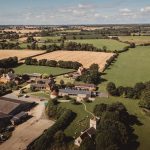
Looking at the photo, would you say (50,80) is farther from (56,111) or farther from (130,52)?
(130,52)

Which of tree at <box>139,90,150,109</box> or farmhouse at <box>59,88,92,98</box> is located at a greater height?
tree at <box>139,90,150,109</box>

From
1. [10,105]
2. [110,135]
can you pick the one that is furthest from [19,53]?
[110,135]

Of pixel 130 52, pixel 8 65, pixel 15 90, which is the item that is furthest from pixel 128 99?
pixel 130 52

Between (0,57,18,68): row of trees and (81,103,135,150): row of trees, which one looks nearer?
(81,103,135,150): row of trees

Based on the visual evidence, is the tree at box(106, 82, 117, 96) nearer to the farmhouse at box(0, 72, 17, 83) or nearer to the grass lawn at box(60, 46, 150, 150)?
the grass lawn at box(60, 46, 150, 150)

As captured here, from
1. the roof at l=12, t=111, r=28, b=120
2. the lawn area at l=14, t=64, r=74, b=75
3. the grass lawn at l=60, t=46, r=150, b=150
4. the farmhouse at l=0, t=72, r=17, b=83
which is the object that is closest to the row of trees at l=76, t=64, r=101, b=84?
the grass lawn at l=60, t=46, r=150, b=150

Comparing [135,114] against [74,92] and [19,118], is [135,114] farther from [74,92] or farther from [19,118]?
[19,118]
